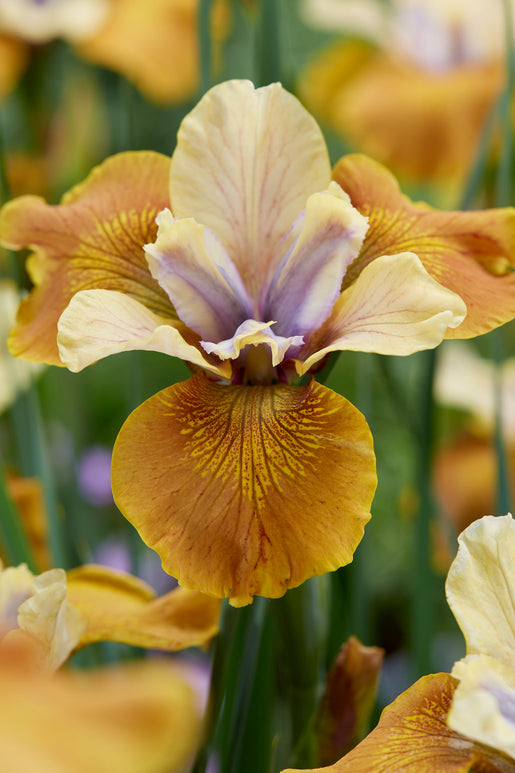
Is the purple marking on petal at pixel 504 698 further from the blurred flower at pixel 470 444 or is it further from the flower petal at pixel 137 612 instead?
the blurred flower at pixel 470 444

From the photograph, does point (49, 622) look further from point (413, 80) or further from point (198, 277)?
point (413, 80)

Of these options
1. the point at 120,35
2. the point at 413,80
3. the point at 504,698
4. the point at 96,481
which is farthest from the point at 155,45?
the point at 504,698

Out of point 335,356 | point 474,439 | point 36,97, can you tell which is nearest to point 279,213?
point 335,356

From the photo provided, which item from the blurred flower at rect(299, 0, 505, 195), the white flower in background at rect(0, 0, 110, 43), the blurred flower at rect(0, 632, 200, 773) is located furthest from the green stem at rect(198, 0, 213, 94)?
the white flower in background at rect(0, 0, 110, 43)

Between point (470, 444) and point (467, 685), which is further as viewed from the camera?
point (470, 444)

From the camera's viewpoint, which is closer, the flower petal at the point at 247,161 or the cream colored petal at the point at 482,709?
the cream colored petal at the point at 482,709

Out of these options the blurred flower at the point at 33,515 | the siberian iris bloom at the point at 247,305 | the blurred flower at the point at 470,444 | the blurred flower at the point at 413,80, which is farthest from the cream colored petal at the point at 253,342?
the blurred flower at the point at 413,80

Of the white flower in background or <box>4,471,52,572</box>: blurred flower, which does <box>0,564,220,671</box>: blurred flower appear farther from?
the white flower in background
